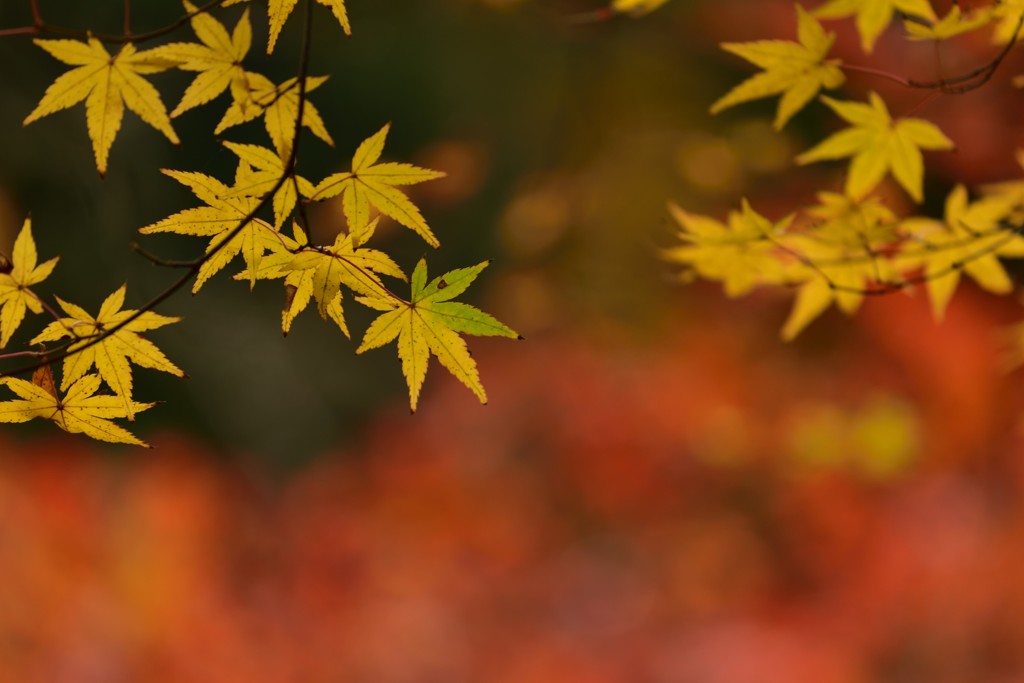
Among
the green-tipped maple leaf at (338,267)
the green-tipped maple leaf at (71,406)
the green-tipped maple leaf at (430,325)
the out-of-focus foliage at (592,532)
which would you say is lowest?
the out-of-focus foliage at (592,532)

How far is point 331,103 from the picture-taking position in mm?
3604

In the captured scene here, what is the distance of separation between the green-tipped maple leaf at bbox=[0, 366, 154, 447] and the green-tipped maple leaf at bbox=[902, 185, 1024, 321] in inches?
36.5

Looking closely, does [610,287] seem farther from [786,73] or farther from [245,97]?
[245,97]

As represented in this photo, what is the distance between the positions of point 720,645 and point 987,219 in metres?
2.48

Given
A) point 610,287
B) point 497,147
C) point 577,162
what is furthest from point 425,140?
point 610,287

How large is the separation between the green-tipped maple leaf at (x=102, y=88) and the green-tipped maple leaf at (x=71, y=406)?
0.65 ft

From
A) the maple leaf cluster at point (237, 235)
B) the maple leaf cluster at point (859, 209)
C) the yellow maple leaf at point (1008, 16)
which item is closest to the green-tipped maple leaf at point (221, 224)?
the maple leaf cluster at point (237, 235)

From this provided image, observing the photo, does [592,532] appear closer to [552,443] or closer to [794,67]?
[552,443]

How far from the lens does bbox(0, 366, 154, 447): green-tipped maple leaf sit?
77cm

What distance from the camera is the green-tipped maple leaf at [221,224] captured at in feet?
2.42

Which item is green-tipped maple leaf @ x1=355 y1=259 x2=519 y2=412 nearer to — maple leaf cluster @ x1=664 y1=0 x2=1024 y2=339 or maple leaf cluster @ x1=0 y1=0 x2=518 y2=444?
maple leaf cluster @ x1=0 y1=0 x2=518 y2=444

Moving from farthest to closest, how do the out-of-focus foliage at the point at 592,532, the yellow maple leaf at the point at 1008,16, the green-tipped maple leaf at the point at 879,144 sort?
the out-of-focus foliage at the point at 592,532, the green-tipped maple leaf at the point at 879,144, the yellow maple leaf at the point at 1008,16

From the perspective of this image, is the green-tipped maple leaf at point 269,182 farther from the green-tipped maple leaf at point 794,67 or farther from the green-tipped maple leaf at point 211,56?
the green-tipped maple leaf at point 794,67

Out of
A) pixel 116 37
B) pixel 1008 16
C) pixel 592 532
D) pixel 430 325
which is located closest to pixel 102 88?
pixel 116 37
